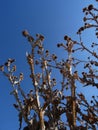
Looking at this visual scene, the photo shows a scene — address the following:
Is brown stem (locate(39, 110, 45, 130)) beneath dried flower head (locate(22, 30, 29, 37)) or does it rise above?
beneath

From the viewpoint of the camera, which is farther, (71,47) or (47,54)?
(47,54)

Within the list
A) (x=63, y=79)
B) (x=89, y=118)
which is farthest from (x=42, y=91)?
(x=89, y=118)

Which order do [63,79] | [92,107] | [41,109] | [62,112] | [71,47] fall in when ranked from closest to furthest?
[41,109] → [62,112] → [92,107] → [71,47] → [63,79]

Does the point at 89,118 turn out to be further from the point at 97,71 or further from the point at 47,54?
the point at 47,54

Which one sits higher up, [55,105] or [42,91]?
[42,91]

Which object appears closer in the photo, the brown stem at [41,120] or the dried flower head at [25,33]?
the brown stem at [41,120]

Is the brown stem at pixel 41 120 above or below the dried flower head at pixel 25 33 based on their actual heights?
below

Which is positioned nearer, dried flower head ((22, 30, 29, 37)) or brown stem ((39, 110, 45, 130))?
brown stem ((39, 110, 45, 130))

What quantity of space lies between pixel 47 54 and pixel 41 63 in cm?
48

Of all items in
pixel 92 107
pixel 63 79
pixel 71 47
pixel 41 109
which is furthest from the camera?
pixel 63 79

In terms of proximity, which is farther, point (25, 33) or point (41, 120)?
point (25, 33)

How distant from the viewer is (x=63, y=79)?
10.3 meters

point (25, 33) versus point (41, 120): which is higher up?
point (25, 33)

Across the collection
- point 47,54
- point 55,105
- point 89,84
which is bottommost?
point 55,105
